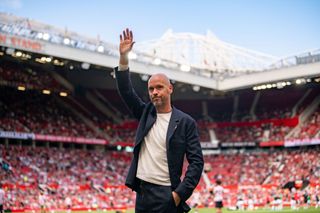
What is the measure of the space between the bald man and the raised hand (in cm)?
2

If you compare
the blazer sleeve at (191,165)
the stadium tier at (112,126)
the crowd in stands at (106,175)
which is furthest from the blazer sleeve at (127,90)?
the crowd in stands at (106,175)

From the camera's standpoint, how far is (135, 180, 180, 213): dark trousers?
4145 mm

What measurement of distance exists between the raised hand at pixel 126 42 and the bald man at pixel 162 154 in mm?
17

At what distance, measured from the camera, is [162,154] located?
4.25 m

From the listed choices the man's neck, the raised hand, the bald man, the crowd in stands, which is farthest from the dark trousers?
the crowd in stands

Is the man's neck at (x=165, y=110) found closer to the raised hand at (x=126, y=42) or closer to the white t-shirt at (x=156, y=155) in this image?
the white t-shirt at (x=156, y=155)

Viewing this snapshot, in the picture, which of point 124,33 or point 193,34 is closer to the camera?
point 124,33

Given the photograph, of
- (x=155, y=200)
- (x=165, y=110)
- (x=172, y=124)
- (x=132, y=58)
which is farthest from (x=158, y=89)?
(x=132, y=58)

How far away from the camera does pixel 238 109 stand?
54750mm

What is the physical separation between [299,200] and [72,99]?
89.2ft

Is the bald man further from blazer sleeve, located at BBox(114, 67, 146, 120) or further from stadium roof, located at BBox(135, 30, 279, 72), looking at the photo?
stadium roof, located at BBox(135, 30, 279, 72)

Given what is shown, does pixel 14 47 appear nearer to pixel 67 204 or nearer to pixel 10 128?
pixel 10 128

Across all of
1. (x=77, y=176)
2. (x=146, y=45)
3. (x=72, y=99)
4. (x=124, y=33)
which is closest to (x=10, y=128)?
(x=77, y=176)

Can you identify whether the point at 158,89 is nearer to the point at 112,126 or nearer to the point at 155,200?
the point at 155,200
